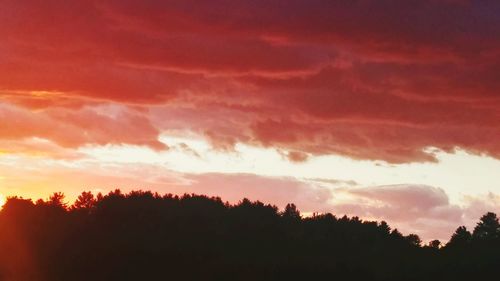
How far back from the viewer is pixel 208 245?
11138cm

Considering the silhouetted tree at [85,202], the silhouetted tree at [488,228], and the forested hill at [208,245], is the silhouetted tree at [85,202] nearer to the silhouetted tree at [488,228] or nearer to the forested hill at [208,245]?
the forested hill at [208,245]

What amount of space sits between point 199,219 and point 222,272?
72.4ft

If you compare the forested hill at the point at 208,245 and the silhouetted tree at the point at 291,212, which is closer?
the forested hill at the point at 208,245

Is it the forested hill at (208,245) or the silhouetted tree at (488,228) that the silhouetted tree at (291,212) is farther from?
the silhouetted tree at (488,228)

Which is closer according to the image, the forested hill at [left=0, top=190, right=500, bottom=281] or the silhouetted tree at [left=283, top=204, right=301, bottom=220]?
the forested hill at [left=0, top=190, right=500, bottom=281]

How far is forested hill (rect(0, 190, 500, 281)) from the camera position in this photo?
101 metres

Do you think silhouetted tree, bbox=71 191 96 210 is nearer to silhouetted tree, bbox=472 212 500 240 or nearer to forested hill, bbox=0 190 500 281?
forested hill, bbox=0 190 500 281

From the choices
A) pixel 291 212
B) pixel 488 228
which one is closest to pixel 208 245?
pixel 291 212

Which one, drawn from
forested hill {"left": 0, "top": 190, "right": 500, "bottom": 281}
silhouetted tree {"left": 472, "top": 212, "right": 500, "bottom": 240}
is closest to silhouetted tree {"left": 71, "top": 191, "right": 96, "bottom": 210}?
forested hill {"left": 0, "top": 190, "right": 500, "bottom": 281}

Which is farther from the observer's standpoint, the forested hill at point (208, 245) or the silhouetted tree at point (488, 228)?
the silhouetted tree at point (488, 228)

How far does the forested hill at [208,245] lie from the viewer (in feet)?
331

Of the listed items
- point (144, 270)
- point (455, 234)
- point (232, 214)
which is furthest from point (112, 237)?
point (455, 234)

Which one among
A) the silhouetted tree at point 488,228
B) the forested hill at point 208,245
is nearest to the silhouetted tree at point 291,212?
the forested hill at point 208,245

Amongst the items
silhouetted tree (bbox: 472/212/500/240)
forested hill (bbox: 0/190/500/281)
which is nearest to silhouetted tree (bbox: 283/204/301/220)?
forested hill (bbox: 0/190/500/281)
